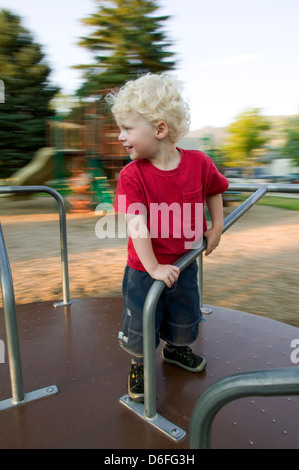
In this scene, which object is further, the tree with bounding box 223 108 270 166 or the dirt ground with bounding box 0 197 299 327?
the tree with bounding box 223 108 270 166

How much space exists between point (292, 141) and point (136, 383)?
1193 cm

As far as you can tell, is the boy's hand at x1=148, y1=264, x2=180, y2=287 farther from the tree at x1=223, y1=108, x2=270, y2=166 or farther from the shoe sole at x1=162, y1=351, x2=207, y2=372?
the tree at x1=223, y1=108, x2=270, y2=166

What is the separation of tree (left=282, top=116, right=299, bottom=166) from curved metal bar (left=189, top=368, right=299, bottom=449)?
12362mm

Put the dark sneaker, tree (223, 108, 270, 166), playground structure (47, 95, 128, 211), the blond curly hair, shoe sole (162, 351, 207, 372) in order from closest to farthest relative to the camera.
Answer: the blond curly hair
the dark sneaker
shoe sole (162, 351, 207, 372)
playground structure (47, 95, 128, 211)
tree (223, 108, 270, 166)

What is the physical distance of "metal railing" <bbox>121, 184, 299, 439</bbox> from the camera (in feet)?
3.43

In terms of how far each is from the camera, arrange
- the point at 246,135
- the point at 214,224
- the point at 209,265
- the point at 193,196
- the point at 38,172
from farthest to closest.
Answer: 1. the point at 246,135
2. the point at 38,172
3. the point at 209,265
4. the point at 214,224
5. the point at 193,196

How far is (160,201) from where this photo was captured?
49.4 inches

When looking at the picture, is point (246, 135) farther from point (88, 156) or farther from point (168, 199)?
point (168, 199)

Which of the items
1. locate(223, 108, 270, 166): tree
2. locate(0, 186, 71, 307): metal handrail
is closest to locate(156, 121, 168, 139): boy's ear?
locate(0, 186, 71, 307): metal handrail

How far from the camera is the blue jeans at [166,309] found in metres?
1.36

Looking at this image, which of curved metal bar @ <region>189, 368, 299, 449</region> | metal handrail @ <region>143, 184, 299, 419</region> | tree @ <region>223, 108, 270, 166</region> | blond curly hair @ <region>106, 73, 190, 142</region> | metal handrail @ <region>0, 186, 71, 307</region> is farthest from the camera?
tree @ <region>223, 108, 270, 166</region>

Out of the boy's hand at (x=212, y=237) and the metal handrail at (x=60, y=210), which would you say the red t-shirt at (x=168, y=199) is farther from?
the metal handrail at (x=60, y=210)

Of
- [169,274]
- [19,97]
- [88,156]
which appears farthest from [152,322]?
[19,97]

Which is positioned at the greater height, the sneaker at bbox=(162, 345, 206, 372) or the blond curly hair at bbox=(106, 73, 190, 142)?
the blond curly hair at bbox=(106, 73, 190, 142)
